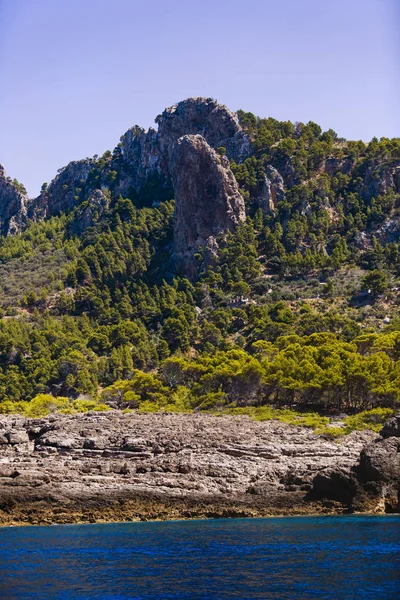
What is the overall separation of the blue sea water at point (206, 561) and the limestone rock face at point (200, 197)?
11319 centimetres

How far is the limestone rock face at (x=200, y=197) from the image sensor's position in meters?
159

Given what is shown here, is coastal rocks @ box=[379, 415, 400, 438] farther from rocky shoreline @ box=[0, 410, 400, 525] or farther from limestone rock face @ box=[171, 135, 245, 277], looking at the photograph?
limestone rock face @ box=[171, 135, 245, 277]

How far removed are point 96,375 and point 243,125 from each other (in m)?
95.0

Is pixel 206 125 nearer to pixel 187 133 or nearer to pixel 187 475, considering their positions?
pixel 187 133

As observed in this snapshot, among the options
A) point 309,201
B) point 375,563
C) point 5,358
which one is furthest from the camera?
point 309,201

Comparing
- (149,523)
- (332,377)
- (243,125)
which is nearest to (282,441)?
(149,523)

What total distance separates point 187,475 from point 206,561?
58.1 ft

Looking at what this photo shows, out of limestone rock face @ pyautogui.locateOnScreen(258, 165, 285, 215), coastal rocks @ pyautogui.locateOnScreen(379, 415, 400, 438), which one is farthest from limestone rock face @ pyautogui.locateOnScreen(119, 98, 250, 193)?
coastal rocks @ pyautogui.locateOnScreen(379, 415, 400, 438)

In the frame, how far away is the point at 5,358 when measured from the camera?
123000 mm

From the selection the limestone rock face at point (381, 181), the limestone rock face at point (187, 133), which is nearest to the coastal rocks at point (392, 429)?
the limestone rock face at point (381, 181)

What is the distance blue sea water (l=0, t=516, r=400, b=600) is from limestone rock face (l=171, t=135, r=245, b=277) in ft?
371

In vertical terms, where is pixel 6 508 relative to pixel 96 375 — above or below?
below

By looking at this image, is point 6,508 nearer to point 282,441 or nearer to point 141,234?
point 282,441

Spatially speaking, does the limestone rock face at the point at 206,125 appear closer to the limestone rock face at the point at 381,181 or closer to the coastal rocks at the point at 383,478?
the limestone rock face at the point at 381,181
